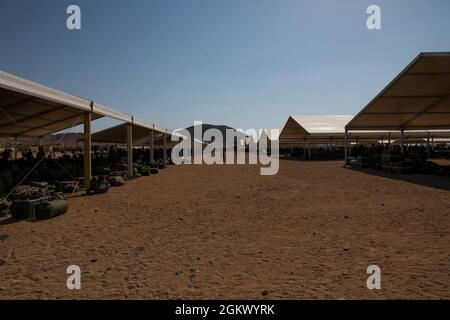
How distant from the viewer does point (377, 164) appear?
67.3ft

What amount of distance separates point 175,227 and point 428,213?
573cm

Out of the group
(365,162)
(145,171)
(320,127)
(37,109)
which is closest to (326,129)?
(320,127)

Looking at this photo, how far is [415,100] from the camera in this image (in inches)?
709

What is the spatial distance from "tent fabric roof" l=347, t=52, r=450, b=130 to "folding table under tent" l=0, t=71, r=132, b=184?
13.0m

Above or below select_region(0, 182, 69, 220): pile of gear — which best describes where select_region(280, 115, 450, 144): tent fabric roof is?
above

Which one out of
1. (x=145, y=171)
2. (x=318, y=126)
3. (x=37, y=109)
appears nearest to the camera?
(x=37, y=109)

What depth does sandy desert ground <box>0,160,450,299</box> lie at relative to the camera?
11.6ft

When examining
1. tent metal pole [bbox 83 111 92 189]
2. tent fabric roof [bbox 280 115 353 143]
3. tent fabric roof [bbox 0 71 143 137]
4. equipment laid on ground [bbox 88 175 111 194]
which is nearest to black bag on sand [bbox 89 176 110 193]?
equipment laid on ground [bbox 88 175 111 194]

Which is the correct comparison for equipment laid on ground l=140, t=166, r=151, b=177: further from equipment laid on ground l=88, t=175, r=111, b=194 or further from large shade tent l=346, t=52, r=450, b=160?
large shade tent l=346, t=52, r=450, b=160

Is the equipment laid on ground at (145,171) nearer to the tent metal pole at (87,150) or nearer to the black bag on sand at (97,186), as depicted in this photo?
the tent metal pole at (87,150)

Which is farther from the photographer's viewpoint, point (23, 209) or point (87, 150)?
point (87, 150)

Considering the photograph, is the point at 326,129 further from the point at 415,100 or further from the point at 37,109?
the point at 37,109

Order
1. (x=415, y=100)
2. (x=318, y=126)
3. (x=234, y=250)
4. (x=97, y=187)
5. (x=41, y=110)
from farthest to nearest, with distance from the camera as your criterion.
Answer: (x=318, y=126)
(x=415, y=100)
(x=41, y=110)
(x=97, y=187)
(x=234, y=250)

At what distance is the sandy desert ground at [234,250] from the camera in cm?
354
